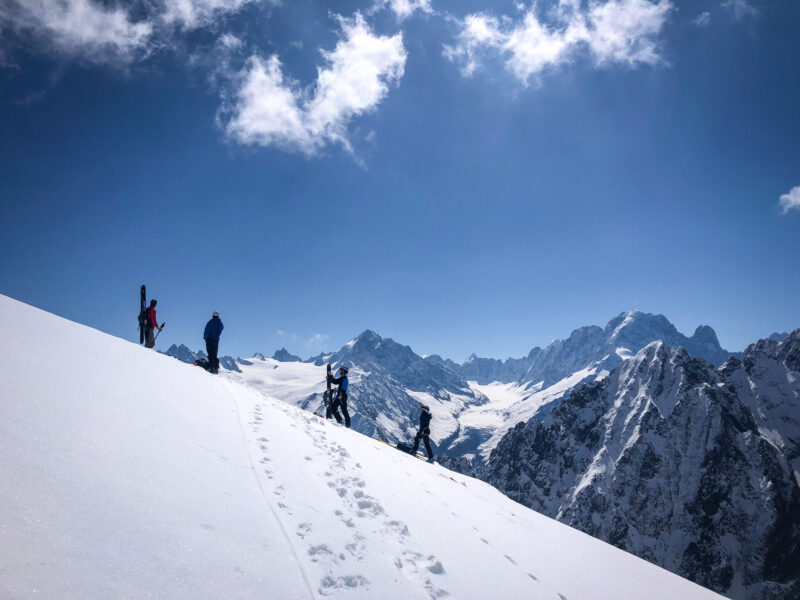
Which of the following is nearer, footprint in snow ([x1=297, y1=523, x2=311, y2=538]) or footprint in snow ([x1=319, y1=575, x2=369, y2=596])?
footprint in snow ([x1=319, y1=575, x2=369, y2=596])

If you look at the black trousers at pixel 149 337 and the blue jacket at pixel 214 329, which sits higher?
the blue jacket at pixel 214 329

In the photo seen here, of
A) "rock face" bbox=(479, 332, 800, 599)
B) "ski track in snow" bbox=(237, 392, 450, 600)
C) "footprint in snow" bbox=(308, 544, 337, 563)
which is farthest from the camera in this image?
"rock face" bbox=(479, 332, 800, 599)

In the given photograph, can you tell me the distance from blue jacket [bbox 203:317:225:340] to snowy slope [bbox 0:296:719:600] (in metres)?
7.82

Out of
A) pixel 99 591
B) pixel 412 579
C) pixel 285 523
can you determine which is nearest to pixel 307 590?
pixel 285 523

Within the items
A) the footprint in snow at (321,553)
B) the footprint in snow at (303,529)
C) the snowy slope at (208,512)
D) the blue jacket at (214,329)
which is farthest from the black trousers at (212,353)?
the footprint in snow at (321,553)

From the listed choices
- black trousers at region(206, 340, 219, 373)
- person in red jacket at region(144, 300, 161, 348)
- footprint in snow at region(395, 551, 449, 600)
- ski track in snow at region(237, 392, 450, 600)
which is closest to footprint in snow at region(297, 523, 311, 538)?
ski track in snow at region(237, 392, 450, 600)

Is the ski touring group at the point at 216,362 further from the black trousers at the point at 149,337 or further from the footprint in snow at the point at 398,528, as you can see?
the footprint in snow at the point at 398,528

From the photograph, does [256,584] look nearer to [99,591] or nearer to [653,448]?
[99,591]

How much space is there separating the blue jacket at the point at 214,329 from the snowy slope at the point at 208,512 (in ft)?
25.7

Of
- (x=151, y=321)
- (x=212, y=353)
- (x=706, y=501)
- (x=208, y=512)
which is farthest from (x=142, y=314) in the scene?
(x=706, y=501)

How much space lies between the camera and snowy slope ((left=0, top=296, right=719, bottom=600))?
174 inches

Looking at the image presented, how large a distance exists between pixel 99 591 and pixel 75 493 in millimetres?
1658

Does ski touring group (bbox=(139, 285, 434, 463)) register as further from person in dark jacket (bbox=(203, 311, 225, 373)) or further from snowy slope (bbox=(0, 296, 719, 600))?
snowy slope (bbox=(0, 296, 719, 600))

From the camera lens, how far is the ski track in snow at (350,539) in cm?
589
